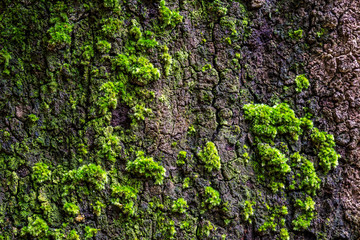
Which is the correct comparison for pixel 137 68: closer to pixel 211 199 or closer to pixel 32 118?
pixel 32 118

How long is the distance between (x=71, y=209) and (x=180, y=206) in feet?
2.12

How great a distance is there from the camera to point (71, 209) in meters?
1.64

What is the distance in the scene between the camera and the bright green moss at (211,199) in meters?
1.76

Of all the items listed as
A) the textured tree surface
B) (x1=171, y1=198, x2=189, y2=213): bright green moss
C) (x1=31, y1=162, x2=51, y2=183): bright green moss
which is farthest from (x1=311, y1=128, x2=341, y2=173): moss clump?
(x1=31, y1=162, x2=51, y2=183): bright green moss

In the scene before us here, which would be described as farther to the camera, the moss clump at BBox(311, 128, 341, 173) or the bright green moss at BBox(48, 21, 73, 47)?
the moss clump at BBox(311, 128, 341, 173)

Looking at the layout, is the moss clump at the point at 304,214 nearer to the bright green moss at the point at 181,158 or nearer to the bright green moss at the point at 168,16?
the bright green moss at the point at 181,158

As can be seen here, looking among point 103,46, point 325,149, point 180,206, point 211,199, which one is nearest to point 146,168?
point 180,206

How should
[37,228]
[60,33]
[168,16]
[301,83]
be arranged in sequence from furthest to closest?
[301,83] < [168,16] < [60,33] < [37,228]

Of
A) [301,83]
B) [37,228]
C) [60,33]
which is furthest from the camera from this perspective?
[301,83]

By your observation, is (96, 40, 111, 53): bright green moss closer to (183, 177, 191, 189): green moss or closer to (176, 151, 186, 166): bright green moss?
(176, 151, 186, 166): bright green moss

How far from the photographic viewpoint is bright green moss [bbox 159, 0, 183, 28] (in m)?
1.83

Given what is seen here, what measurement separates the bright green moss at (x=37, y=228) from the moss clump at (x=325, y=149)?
1.76 meters

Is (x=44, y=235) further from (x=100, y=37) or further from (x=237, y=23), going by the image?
(x=237, y=23)

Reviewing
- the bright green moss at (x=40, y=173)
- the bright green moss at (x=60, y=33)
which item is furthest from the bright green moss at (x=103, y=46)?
the bright green moss at (x=40, y=173)
